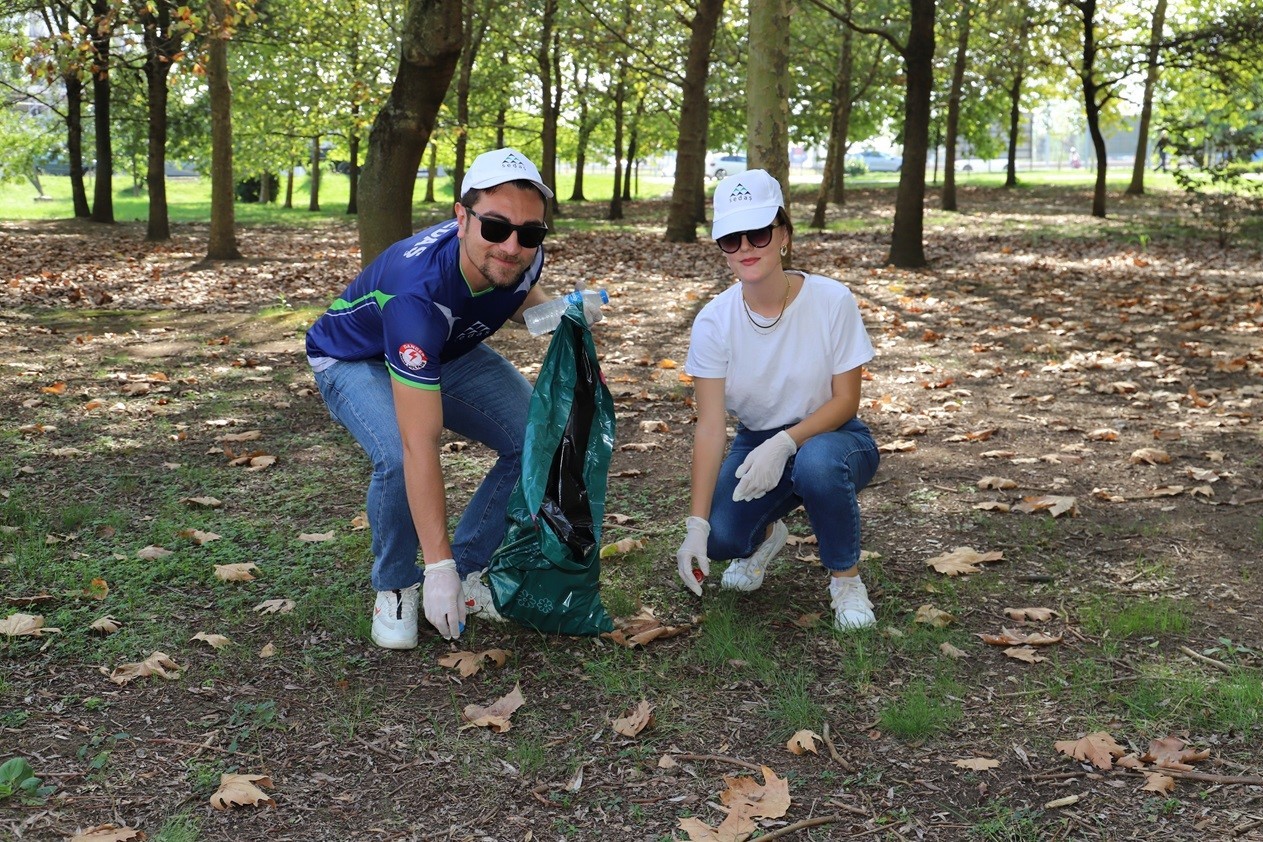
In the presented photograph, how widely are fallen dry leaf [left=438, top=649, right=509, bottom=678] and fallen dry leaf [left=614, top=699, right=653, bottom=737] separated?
51 cm

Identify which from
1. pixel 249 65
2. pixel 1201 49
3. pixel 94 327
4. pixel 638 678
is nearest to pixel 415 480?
pixel 638 678

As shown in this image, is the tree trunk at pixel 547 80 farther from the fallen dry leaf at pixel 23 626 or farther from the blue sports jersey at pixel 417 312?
the fallen dry leaf at pixel 23 626

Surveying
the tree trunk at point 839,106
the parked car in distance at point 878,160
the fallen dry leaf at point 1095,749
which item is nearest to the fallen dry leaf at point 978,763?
the fallen dry leaf at point 1095,749

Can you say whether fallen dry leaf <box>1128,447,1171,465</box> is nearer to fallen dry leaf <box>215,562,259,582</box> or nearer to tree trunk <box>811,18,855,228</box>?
fallen dry leaf <box>215,562,259,582</box>

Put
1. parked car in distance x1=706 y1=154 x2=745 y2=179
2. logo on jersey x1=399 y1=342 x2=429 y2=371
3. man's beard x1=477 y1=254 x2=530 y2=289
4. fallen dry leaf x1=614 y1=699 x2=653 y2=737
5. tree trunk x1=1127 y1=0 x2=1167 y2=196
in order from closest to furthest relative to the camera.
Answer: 1. fallen dry leaf x1=614 y1=699 x2=653 y2=737
2. logo on jersey x1=399 y1=342 x2=429 y2=371
3. man's beard x1=477 y1=254 x2=530 y2=289
4. tree trunk x1=1127 y1=0 x2=1167 y2=196
5. parked car in distance x1=706 y1=154 x2=745 y2=179

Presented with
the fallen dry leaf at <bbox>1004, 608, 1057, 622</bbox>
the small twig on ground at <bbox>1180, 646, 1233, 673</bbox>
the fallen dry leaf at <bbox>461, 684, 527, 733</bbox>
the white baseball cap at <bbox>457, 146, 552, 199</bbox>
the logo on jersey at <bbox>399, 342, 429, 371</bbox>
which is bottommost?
the fallen dry leaf at <bbox>461, 684, 527, 733</bbox>

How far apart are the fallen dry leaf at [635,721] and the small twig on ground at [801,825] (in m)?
0.56

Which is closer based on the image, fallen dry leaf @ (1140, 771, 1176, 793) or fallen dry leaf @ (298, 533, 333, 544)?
fallen dry leaf @ (1140, 771, 1176, 793)

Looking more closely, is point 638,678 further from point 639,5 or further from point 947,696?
point 639,5

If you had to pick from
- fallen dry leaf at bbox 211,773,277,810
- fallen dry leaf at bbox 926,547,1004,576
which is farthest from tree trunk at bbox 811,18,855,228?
fallen dry leaf at bbox 211,773,277,810

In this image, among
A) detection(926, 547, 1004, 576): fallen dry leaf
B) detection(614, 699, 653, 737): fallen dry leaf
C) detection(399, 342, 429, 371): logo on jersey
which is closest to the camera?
detection(614, 699, 653, 737): fallen dry leaf

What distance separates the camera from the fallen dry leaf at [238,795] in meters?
2.67

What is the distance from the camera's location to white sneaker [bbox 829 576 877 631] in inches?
141

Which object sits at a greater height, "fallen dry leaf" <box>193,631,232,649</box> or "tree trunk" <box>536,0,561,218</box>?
"tree trunk" <box>536,0,561,218</box>
